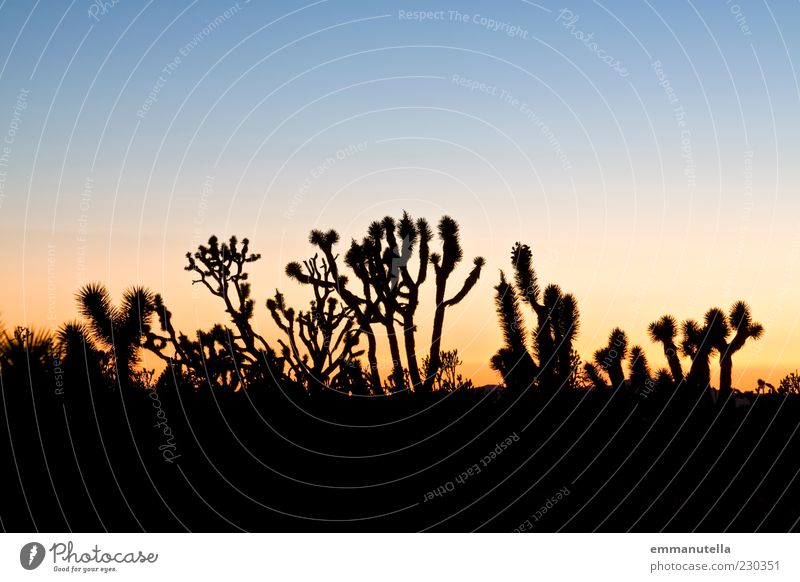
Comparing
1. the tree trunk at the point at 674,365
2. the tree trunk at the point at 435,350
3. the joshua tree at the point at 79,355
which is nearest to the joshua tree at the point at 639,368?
the tree trunk at the point at 674,365

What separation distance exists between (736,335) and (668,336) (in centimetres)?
207

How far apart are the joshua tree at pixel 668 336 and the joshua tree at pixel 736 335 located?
1.15 meters

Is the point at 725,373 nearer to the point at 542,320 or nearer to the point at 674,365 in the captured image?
the point at 674,365

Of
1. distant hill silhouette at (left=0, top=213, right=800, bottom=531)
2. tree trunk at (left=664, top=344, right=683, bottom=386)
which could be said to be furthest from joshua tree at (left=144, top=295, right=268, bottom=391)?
tree trunk at (left=664, top=344, right=683, bottom=386)

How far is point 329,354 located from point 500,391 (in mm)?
7793

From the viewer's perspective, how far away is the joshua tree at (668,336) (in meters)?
26.7

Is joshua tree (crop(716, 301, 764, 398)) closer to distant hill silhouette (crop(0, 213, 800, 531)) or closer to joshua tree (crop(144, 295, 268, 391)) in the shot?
distant hill silhouette (crop(0, 213, 800, 531))

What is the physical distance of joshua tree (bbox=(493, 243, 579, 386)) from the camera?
76.6ft

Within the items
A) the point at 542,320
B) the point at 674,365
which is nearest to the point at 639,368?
the point at 674,365

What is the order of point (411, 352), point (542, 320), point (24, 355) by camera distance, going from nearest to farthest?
point (24, 355), point (542, 320), point (411, 352)

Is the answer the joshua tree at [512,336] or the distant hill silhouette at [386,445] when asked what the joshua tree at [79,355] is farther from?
the joshua tree at [512,336]

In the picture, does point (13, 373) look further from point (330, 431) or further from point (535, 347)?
point (535, 347)

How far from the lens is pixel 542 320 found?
2355cm

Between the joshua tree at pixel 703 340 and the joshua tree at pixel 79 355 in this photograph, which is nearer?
the joshua tree at pixel 79 355
